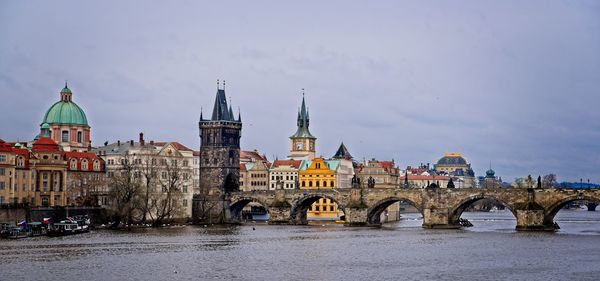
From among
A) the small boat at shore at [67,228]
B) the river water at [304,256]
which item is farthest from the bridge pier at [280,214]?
the small boat at shore at [67,228]

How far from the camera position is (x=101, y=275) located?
204ft

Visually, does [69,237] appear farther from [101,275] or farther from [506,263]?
[506,263]

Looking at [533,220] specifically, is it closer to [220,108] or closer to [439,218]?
[439,218]

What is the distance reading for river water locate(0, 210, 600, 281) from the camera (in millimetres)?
63250

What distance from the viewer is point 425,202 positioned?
122 meters

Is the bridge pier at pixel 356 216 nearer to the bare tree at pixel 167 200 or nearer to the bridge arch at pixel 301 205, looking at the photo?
the bridge arch at pixel 301 205

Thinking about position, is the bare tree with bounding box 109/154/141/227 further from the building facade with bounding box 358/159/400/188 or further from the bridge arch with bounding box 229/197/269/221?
the building facade with bounding box 358/159/400/188

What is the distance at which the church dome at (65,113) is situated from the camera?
151m

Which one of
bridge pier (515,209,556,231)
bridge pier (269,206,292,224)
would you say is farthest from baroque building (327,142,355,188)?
bridge pier (515,209,556,231)

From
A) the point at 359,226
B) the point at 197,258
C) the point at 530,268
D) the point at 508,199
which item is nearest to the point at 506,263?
the point at 530,268

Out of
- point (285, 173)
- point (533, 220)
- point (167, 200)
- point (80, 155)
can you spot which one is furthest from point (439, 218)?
point (285, 173)

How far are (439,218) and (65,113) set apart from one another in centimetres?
6322

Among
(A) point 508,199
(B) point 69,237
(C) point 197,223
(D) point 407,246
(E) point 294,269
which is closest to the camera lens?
(E) point 294,269

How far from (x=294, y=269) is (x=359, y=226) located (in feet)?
200
